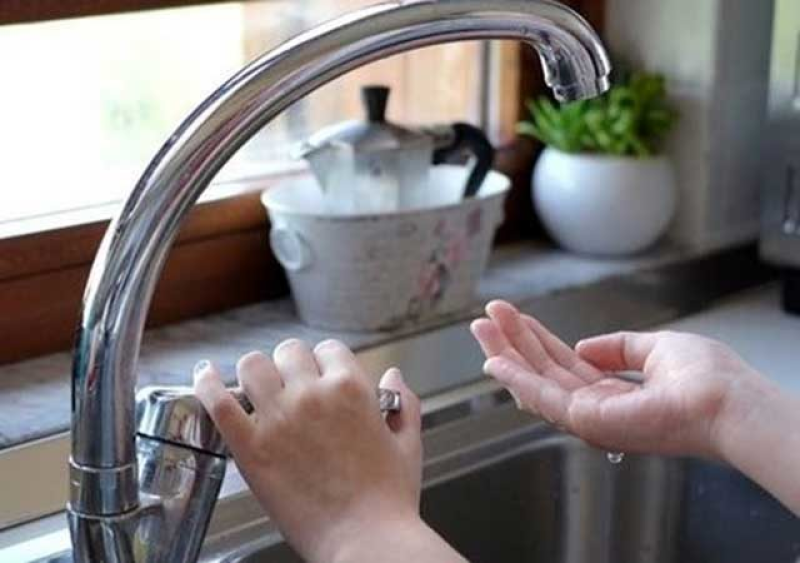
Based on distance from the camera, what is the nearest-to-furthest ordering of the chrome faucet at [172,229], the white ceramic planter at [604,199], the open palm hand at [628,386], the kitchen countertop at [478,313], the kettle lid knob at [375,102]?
the chrome faucet at [172,229], the open palm hand at [628,386], the kitchen countertop at [478,313], the kettle lid knob at [375,102], the white ceramic planter at [604,199]

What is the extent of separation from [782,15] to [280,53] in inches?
28.1

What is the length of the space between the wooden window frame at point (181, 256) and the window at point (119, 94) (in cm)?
4

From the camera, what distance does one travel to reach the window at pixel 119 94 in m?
1.21

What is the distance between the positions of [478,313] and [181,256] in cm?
24

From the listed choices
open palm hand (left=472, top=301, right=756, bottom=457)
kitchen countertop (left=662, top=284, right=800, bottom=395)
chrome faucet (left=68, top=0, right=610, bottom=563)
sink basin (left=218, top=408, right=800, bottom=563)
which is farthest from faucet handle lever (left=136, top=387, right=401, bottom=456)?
kitchen countertop (left=662, top=284, right=800, bottom=395)

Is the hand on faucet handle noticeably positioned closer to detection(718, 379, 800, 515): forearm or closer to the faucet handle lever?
the faucet handle lever

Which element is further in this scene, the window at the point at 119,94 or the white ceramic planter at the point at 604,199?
the white ceramic planter at the point at 604,199

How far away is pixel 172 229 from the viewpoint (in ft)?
2.67

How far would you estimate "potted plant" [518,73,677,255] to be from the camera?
1.43m

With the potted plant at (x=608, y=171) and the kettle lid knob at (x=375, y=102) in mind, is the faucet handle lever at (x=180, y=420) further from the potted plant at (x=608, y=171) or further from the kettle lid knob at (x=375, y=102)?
the potted plant at (x=608, y=171)

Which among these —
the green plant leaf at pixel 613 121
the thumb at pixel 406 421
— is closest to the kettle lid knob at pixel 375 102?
the green plant leaf at pixel 613 121

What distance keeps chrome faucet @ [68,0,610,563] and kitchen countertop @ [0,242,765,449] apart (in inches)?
8.5

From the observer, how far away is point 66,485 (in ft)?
3.42

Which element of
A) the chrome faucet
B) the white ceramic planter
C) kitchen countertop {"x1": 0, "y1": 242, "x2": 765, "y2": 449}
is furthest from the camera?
the white ceramic planter
